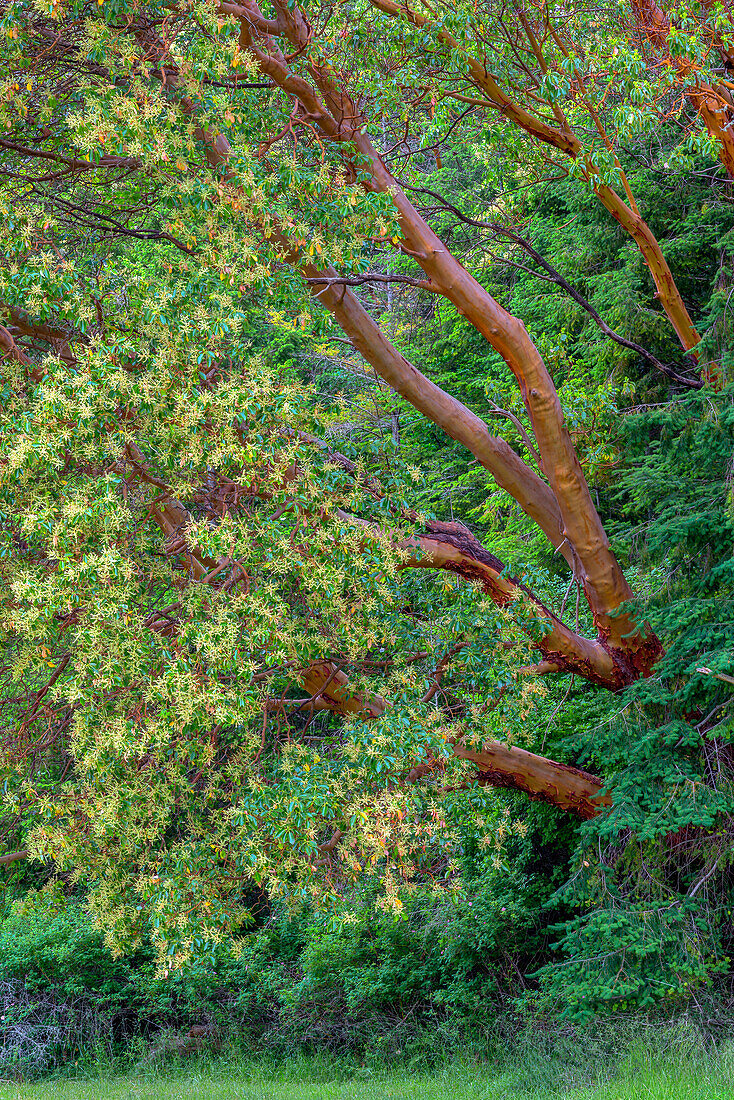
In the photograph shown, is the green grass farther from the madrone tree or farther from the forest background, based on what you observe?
the madrone tree

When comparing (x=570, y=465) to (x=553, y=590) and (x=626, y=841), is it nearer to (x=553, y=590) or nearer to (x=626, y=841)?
(x=553, y=590)

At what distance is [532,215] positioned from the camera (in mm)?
14734

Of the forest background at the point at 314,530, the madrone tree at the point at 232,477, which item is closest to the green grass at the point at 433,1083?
the forest background at the point at 314,530

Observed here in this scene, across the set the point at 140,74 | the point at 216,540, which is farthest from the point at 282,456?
the point at 140,74

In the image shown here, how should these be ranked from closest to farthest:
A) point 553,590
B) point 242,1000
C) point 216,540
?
point 216,540 < point 553,590 < point 242,1000

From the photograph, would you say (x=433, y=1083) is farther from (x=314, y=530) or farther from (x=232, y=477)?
(x=232, y=477)

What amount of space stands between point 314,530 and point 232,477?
1.95ft

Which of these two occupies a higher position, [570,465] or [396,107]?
[396,107]

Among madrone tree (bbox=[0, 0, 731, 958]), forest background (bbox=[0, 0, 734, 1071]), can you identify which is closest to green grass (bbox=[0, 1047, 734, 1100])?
forest background (bbox=[0, 0, 734, 1071])

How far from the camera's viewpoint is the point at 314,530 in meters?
5.76

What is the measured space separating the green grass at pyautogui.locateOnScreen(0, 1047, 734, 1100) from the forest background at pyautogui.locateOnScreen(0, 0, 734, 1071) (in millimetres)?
551

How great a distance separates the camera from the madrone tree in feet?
16.6

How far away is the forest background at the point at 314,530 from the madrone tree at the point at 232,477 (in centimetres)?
3

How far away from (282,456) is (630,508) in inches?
242
